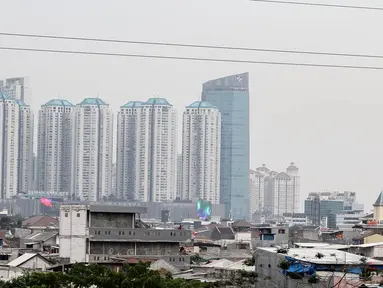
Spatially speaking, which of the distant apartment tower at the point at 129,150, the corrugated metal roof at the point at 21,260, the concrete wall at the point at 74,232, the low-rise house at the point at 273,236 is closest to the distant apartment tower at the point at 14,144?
the distant apartment tower at the point at 129,150

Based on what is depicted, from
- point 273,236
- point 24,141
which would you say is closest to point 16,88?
point 24,141

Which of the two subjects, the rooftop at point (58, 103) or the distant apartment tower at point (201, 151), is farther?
the distant apartment tower at point (201, 151)

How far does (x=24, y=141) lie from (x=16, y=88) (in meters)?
22.3

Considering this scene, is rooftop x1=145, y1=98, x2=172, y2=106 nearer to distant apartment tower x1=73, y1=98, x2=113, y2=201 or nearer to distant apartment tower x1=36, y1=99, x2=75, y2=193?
distant apartment tower x1=73, y1=98, x2=113, y2=201

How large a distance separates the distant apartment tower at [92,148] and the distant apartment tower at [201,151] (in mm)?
11204

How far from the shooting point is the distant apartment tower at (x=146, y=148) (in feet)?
545

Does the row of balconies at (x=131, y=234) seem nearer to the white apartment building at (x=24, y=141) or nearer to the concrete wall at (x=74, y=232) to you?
the concrete wall at (x=74, y=232)

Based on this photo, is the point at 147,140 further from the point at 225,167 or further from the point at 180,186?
the point at 225,167

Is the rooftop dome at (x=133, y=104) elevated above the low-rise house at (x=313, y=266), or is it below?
above

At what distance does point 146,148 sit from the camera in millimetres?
165750

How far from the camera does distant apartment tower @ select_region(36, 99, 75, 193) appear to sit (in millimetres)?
166375

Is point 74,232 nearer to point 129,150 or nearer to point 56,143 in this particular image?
point 129,150

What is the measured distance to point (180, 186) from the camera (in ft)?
591

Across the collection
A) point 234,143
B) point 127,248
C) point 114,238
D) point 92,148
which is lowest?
point 127,248
